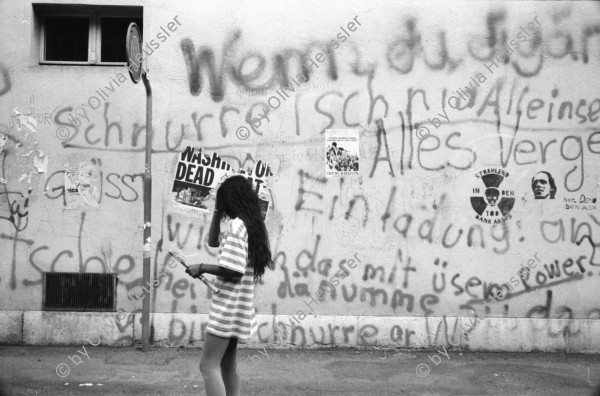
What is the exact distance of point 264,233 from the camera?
3926mm

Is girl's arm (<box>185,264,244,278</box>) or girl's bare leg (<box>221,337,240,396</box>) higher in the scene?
girl's arm (<box>185,264,244,278</box>)

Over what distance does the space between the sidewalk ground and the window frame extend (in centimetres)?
317

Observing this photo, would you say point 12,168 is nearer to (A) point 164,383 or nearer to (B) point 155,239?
(B) point 155,239

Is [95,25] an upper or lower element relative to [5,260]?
upper

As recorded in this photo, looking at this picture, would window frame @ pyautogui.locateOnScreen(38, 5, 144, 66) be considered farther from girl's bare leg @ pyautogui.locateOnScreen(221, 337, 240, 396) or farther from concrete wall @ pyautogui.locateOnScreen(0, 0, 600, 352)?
girl's bare leg @ pyautogui.locateOnScreen(221, 337, 240, 396)

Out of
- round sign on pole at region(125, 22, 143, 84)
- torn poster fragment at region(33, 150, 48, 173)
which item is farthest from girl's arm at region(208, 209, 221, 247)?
torn poster fragment at region(33, 150, 48, 173)

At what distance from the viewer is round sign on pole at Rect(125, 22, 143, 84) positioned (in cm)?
528

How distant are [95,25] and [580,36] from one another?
17.8ft

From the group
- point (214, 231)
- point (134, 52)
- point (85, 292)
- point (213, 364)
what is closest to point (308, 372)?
point (213, 364)

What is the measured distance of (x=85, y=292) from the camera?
20.2 feet

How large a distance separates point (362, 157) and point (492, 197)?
1508 millimetres

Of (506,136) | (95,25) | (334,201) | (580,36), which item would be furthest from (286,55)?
(580,36)

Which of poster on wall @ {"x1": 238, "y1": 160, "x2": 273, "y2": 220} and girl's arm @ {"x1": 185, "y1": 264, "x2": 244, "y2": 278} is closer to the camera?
girl's arm @ {"x1": 185, "y1": 264, "x2": 244, "y2": 278}

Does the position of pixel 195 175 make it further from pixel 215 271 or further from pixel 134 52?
pixel 215 271
